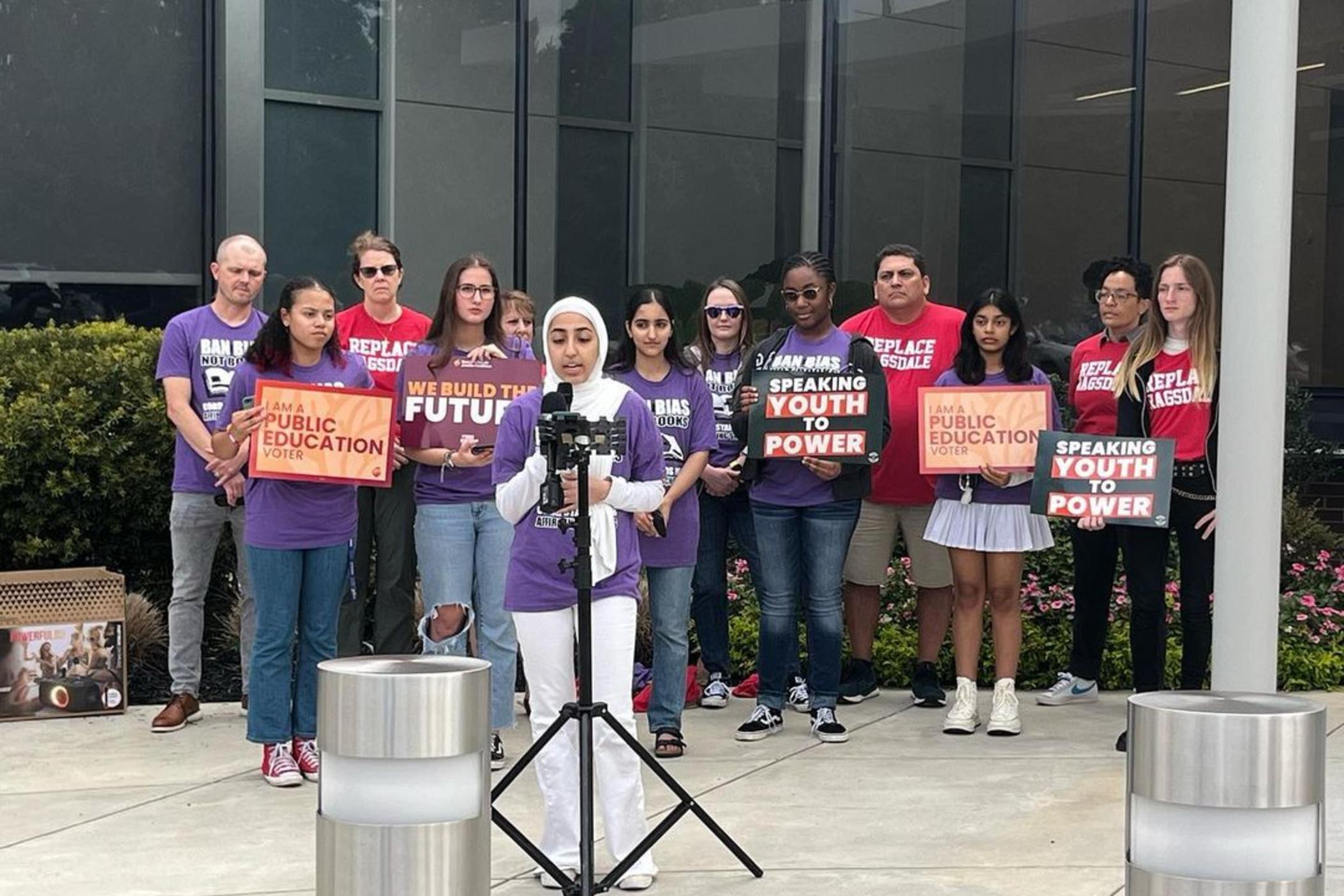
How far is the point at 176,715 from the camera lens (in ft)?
26.8

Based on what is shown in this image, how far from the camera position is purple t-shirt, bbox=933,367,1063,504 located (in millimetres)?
8211

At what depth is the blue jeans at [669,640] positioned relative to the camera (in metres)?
7.53

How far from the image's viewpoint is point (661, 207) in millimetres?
12867

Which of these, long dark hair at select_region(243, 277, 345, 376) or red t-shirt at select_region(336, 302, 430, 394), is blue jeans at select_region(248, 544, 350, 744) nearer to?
long dark hair at select_region(243, 277, 345, 376)

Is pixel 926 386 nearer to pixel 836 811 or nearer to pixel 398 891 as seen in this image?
pixel 836 811

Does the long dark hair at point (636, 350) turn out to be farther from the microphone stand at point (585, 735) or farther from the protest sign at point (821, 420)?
the microphone stand at point (585, 735)

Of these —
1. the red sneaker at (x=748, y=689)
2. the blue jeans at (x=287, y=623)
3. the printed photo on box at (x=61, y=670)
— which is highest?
the blue jeans at (x=287, y=623)

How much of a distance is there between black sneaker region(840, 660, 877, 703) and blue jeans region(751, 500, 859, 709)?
747 mm

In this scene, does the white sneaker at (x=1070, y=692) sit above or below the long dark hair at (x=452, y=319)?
below

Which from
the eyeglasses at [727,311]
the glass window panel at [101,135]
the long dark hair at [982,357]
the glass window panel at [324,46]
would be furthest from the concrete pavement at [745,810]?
the glass window panel at [324,46]

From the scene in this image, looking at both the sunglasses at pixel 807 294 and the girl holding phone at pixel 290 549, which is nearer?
the girl holding phone at pixel 290 549

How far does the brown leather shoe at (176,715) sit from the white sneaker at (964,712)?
11.0 feet

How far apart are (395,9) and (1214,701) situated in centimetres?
920

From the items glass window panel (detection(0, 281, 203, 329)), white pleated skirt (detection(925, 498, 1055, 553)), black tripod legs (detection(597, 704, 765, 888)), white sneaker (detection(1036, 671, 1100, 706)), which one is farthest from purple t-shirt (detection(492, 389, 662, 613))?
glass window panel (detection(0, 281, 203, 329))
